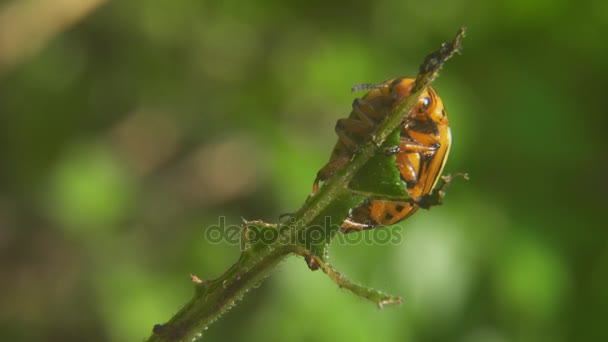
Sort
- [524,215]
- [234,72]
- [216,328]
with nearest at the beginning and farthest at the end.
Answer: [524,215] < [216,328] < [234,72]

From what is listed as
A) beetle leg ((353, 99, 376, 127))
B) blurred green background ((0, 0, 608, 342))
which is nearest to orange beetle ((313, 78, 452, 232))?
beetle leg ((353, 99, 376, 127))

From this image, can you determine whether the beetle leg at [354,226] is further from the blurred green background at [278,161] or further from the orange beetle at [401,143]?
the blurred green background at [278,161]

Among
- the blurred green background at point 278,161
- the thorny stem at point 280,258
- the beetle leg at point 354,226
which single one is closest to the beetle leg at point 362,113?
the beetle leg at point 354,226

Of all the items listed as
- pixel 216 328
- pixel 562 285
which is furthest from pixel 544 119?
pixel 216 328

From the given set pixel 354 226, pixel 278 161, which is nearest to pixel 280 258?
pixel 354 226

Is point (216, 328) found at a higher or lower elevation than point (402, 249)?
lower

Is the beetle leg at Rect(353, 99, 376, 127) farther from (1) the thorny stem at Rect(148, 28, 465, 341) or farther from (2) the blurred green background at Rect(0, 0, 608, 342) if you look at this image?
(2) the blurred green background at Rect(0, 0, 608, 342)


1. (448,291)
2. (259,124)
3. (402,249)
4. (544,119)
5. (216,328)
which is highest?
(259,124)

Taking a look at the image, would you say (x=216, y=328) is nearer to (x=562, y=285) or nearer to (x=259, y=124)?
(x=259, y=124)

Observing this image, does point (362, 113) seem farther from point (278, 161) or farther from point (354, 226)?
point (278, 161)
